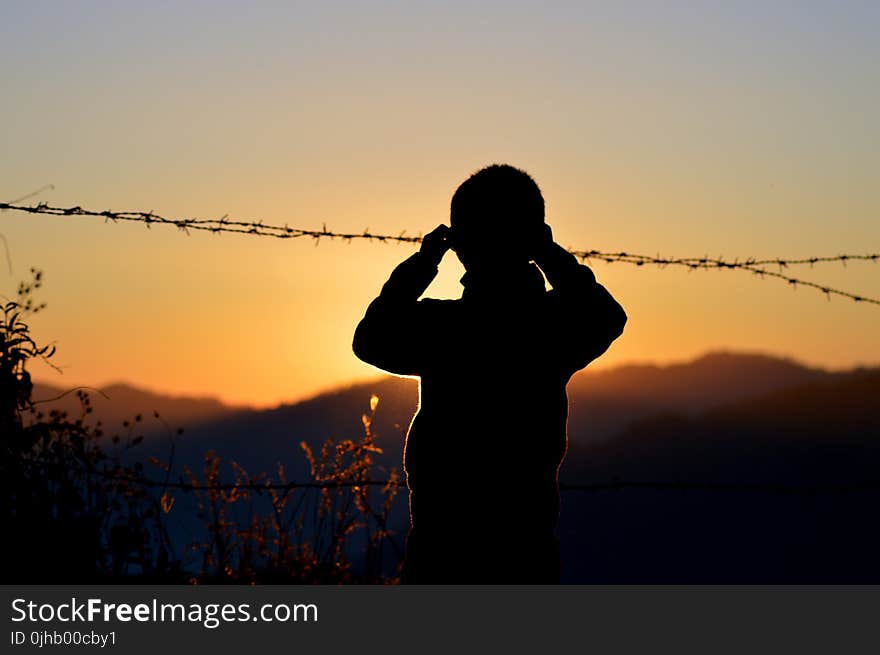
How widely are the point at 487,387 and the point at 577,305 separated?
1.30 feet

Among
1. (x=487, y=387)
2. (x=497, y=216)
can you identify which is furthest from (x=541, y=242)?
(x=487, y=387)

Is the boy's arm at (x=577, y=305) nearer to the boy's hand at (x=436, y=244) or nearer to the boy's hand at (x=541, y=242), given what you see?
the boy's hand at (x=541, y=242)

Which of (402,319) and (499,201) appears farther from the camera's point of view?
(402,319)

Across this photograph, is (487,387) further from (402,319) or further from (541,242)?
(541,242)

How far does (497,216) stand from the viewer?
3816mm

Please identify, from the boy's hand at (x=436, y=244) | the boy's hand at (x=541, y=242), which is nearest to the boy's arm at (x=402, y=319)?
the boy's hand at (x=436, y=244)

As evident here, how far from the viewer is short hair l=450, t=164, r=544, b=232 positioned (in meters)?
3.81

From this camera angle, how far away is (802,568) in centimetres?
772

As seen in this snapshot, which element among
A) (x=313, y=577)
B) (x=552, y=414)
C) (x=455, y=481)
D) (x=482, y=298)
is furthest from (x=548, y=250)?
(x=313, y=577)

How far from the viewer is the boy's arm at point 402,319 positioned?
389 cm

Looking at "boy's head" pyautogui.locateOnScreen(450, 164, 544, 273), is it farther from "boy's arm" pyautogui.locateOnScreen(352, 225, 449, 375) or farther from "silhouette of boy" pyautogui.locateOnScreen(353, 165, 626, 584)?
"boy's arm" pyautogui.locateOnScreen(352, 225, 449, 375)

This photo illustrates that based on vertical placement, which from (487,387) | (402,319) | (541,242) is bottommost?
(487,387)

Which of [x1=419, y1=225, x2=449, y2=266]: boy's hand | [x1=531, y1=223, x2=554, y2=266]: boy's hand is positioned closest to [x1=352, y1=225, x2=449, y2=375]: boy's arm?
[x1=419, y1=225, x2=449, y2=266]: boy's hand
